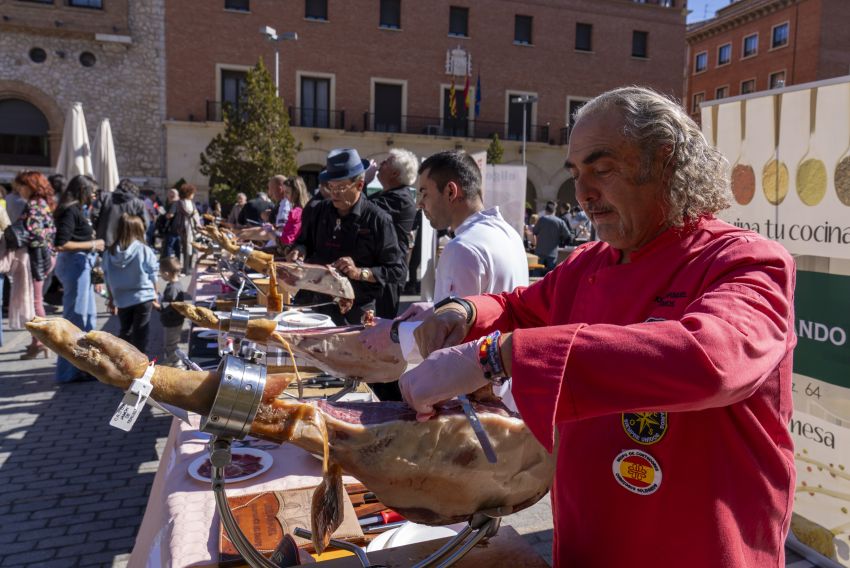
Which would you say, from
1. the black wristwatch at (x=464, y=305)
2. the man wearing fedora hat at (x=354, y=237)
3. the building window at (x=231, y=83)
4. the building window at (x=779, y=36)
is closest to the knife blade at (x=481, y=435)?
the black wristwatch at (x=464, y=305)

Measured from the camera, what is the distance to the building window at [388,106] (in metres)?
32.1

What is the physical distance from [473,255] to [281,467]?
1283 mm

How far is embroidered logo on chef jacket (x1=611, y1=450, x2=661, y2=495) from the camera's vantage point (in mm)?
1345

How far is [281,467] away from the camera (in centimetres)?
243

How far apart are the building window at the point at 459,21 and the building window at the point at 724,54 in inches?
875

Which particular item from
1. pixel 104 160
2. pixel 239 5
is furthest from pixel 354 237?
pixel 239 5

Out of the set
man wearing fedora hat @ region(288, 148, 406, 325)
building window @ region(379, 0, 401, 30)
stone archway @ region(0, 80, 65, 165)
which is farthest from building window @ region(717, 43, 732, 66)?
man wearing fedora hat @ region(288, 148, 406, 325)

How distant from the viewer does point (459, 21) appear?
33438mm

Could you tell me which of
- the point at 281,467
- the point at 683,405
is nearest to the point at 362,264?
the point at 281,467

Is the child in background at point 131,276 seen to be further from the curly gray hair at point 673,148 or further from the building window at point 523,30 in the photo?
the building window at point 523,30

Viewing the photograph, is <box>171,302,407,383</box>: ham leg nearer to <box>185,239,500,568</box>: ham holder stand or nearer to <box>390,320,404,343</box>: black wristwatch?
<box>390,320,404,343</box>: black wristwatch

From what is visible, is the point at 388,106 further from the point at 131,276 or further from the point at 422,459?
the point at 422,459

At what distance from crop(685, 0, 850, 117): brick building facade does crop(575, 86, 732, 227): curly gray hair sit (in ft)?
127

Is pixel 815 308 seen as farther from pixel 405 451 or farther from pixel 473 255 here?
pixel 405 451
